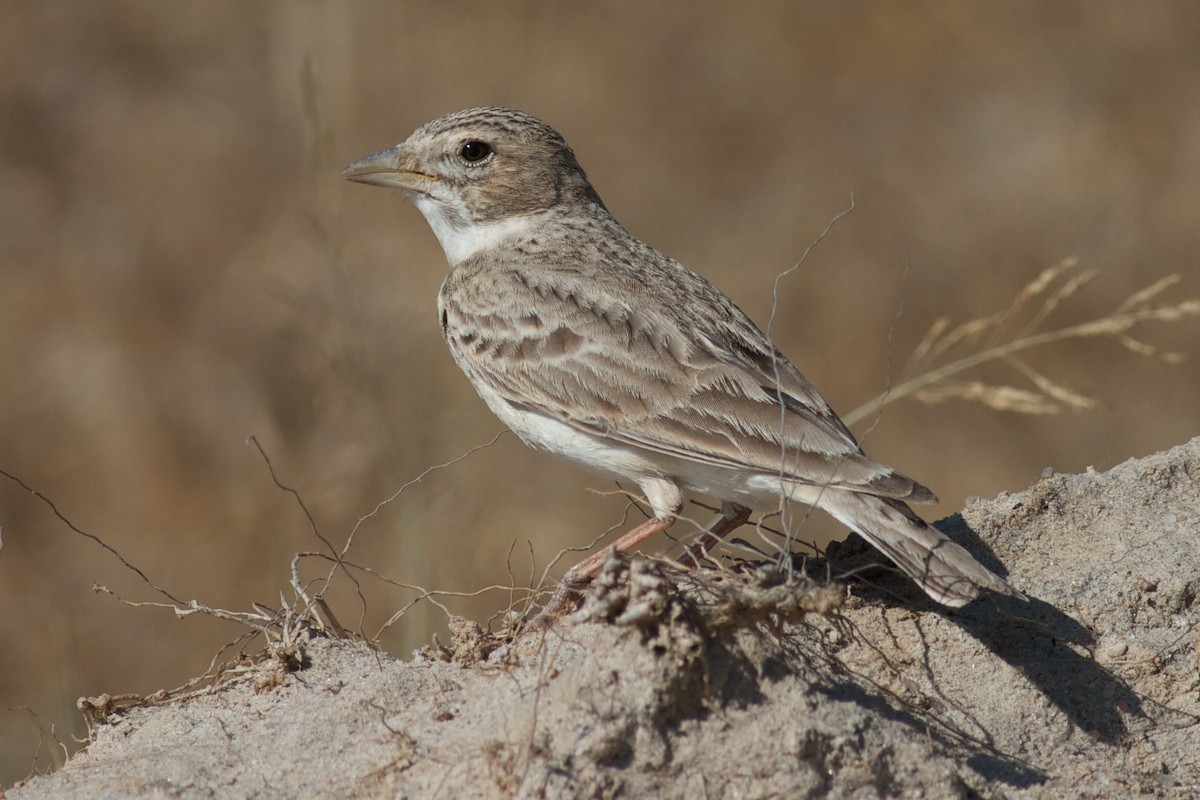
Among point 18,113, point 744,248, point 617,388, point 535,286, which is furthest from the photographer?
point 18,113

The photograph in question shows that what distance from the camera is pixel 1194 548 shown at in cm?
496

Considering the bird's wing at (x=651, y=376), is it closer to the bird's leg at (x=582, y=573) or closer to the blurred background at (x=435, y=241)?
the bird's leg at (x=582, y=573)

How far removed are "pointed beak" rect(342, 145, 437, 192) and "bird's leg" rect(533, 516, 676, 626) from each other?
218 centimetres

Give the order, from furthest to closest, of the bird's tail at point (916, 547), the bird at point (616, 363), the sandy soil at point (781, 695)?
the bird at point (616, 363) → the bird's tail at point (916, 547) → the sandy soil at point (781, 695)

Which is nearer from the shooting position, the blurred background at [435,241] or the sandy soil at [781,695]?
the sandy soil at [781,695]

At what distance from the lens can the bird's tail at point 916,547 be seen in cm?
441

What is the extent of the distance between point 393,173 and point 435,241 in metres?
5.89

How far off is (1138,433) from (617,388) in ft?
24.8

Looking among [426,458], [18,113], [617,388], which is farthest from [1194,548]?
[18,113]

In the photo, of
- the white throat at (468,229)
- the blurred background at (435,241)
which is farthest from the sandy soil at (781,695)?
the blurred background at (435,241)

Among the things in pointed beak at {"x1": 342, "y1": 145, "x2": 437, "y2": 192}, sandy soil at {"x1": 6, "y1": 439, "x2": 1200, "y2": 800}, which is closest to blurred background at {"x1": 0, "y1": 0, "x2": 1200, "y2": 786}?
pointed beak at {"x1": 342, "y1": 145, "x2": 437, "y2": 192}

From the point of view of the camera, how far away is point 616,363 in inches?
217

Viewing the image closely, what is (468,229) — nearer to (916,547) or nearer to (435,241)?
(916,547)

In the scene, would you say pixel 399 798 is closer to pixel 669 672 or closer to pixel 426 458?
pixel 669 672
